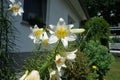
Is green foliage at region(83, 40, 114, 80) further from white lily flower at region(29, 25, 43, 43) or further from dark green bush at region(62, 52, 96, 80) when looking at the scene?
white lily flower at region(29, 25, 43, 43)

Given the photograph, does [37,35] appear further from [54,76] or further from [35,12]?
[35,12]

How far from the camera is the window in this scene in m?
10.1

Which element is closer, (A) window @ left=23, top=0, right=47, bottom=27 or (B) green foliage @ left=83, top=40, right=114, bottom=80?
(A) window @ left=23, top=0, right=47, bottom=27

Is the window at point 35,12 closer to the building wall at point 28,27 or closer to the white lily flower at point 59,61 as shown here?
the building wall at point 28,27

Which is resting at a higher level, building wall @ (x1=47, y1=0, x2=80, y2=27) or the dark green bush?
building wall @ (x1=47, y1=0, x2=80, y2=27)

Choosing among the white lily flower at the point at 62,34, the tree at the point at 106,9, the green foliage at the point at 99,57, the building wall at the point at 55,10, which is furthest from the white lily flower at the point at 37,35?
the tree at the point at 106,9

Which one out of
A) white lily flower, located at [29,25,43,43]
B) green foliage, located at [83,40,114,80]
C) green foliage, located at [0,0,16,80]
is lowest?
green foliage, located at [83,40,114,80]

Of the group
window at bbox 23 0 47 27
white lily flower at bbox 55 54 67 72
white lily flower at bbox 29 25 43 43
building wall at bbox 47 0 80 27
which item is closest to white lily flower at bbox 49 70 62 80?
white lily flower at bbox 55 54 67 72

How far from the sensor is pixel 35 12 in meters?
11.1

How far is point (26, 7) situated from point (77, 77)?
418 centimetres

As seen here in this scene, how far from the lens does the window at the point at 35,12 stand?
10.1m

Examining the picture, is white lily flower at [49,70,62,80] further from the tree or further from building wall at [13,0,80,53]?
the tree

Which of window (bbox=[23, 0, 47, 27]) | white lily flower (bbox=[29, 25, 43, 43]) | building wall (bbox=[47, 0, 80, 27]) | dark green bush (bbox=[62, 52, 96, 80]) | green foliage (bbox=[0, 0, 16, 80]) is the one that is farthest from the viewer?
building wall (bbox=[47, 0, 80, 27])

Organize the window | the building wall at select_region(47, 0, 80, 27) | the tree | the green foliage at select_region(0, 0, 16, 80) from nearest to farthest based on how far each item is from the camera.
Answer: the green foliage at select_region(0, 0, 16, 80) < the window < the building wall at select_region(47, 0, 80, 27) < the tree
